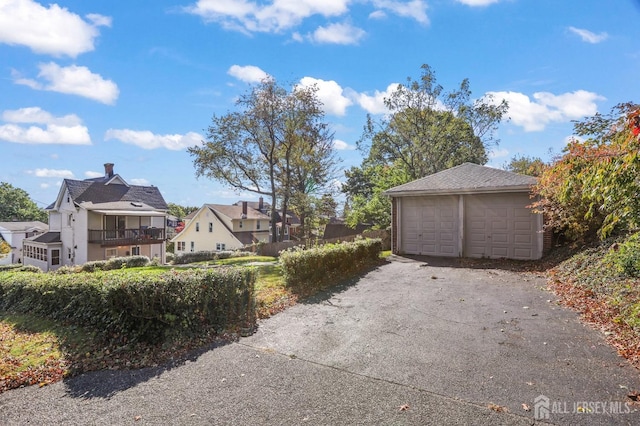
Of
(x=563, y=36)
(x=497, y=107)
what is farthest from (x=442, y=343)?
(x=497, y=107)

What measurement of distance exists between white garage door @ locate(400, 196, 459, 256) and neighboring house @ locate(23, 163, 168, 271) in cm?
2161

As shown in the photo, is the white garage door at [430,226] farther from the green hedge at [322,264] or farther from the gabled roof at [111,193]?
the gabled roof at [111,193]

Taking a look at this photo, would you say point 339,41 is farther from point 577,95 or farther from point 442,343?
point 442,343

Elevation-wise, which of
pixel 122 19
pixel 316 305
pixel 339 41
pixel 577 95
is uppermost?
pixel 339 41

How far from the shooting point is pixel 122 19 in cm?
981

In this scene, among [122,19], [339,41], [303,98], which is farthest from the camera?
[303,98]

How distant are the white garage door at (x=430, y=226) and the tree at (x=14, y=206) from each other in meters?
64.2

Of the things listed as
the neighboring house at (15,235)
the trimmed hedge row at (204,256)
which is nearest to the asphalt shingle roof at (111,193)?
the trimmed hedge row at (204,256)

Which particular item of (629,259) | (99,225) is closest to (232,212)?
(99,225)

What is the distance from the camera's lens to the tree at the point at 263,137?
1989 cm

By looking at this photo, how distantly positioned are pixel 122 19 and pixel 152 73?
428 cm

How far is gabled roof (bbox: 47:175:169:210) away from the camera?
83.6ft

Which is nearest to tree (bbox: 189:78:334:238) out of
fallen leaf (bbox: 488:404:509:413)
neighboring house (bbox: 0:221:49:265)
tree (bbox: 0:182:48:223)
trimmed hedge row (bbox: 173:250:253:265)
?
trimmed hedge row (bbox: 173:250:253:265)

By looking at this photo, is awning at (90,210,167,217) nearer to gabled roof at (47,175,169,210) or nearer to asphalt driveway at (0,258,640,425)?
gabled roof at (47,175,169,210)
